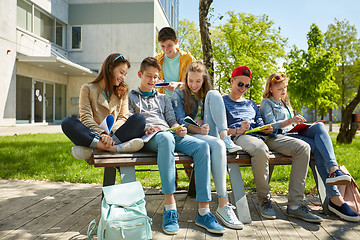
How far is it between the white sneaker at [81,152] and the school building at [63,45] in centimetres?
1508

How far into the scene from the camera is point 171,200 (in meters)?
2.97

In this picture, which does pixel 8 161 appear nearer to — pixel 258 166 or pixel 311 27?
pixel 258 166

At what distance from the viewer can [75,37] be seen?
23.1 metres

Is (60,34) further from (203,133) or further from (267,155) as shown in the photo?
(267,155)

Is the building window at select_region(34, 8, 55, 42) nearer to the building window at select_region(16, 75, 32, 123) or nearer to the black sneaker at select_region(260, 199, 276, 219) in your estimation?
the building window at select_region(16, 75, 32, 123)

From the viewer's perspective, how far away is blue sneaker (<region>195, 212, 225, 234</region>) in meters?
2.78

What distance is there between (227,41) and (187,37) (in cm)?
583

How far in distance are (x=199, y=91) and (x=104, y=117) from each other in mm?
1134

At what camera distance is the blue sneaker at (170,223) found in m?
2.80

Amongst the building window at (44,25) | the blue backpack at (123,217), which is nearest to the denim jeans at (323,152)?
the blue backpack at (123,217)

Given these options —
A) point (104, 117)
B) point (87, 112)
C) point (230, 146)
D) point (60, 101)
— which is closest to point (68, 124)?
point (87, 112)

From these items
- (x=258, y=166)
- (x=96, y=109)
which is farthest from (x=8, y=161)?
(x=258, y=166)

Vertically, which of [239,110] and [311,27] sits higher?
[311,27]

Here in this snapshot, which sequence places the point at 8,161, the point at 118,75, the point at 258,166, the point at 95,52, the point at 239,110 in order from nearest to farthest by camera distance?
the point at 258,166 → the point at 118,75 → the point at 239,110 → the point at 8,161 → the point at 95,52
